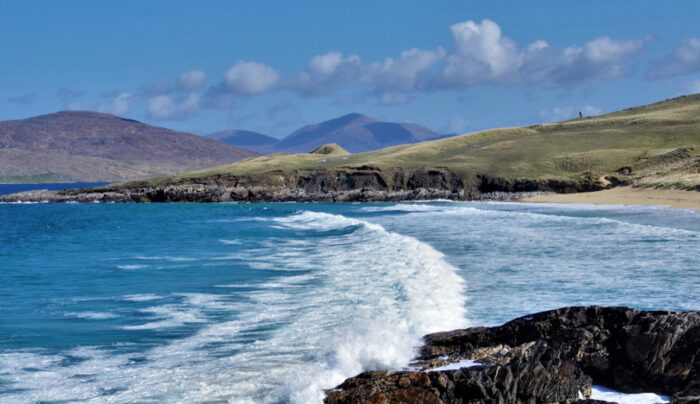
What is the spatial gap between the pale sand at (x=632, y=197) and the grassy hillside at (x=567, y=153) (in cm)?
225

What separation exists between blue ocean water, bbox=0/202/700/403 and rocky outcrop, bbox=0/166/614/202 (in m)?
37.6

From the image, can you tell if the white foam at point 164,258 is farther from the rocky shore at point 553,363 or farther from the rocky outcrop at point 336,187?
the rocky outcrop at point 336,187

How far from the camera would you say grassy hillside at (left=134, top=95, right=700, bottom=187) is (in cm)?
6631

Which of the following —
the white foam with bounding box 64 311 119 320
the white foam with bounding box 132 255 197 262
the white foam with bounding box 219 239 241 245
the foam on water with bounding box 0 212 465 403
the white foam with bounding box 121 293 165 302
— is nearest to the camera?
the foam on water with bounding box 0 212 465 403

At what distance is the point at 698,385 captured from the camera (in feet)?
23.1

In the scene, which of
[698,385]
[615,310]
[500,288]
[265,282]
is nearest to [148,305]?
[265,282]

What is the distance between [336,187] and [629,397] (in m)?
67.2

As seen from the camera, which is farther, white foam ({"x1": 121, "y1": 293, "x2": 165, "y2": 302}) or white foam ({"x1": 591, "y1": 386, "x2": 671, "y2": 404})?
white foam ({"x1": 121, "y1": 293, "x2": 165, "y2": 302})

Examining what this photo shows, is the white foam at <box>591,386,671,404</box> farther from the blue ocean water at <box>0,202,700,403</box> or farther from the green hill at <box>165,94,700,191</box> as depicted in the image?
the green hill at <box>165,94,700,191</box>

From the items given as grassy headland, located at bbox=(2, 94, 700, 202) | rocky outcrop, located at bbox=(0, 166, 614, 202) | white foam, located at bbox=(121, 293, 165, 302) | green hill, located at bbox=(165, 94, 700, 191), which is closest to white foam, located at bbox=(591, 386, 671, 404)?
white foam, located at bbox=(121, 293, 165, 302)

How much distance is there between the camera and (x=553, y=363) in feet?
24.3

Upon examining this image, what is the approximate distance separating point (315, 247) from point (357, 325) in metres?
13.7

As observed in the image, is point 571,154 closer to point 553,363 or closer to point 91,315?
point 91,315

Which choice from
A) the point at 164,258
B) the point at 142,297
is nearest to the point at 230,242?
the point at 164,258
